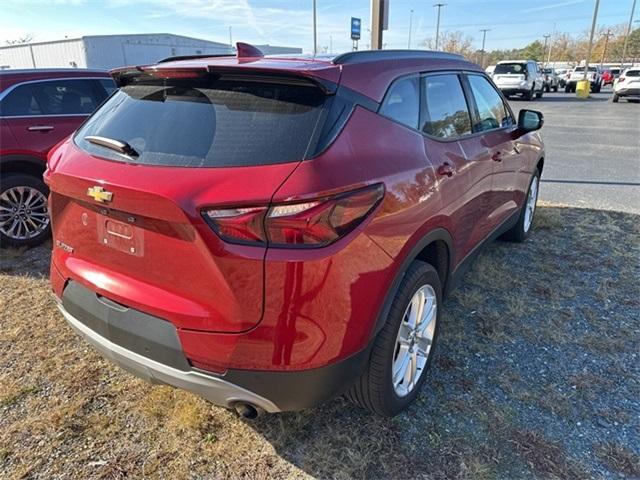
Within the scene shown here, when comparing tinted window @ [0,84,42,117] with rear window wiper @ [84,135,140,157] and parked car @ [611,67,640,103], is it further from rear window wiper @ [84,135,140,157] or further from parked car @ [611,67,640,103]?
parked car @ [611,67,640,103]

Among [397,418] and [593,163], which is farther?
[593,163]

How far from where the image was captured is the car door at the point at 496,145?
3.34m

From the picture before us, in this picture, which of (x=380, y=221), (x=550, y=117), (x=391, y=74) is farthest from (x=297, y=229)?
(x=550, y=117)

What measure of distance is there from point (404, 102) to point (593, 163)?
8517mm

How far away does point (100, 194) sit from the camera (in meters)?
1.91

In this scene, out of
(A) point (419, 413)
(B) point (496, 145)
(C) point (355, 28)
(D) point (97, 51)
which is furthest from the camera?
(D) point (97, 51)

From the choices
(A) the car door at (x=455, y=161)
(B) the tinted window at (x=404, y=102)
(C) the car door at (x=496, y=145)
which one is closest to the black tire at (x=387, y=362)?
(A) the car door at (x=455, y=161)

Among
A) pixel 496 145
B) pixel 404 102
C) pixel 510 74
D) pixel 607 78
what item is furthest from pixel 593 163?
pixel 607 78

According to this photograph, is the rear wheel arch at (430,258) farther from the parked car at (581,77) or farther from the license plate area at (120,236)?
the parked car at (581,77)

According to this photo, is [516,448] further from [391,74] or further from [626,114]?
[626,114]

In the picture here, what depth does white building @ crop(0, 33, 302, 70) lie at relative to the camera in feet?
108

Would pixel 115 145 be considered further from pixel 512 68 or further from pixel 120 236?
pixel 512 68

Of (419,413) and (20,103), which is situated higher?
(20,103)

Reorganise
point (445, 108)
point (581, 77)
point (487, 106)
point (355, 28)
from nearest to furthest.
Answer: point (445, 108), point (487, 106), point (355, 28), point (581, 77)
